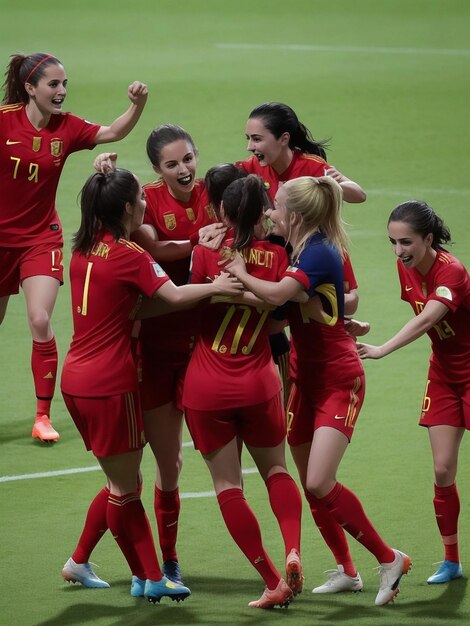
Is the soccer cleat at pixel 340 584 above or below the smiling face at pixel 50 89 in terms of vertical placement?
below

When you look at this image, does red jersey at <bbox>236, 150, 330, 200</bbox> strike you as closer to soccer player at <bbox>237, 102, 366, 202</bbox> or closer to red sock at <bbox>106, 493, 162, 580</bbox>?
soccer player at <bbox>237, 102, 366, 202</bbox>

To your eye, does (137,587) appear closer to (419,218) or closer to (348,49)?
(419,218)

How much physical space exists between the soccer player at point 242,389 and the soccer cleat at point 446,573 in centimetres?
75

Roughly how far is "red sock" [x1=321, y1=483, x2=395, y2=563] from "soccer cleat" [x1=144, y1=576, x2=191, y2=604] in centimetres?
70

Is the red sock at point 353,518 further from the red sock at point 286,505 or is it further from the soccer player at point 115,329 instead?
the soccer player at point 115,329

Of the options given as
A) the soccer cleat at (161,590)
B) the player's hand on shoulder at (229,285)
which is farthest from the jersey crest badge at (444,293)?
the soccer cleat at (161,590)

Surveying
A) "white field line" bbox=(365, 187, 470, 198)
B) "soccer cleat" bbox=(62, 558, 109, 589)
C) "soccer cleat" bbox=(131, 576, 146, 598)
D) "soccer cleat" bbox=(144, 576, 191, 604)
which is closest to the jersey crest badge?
"soccer cleat" bbox=(144, 576, 191, 604)

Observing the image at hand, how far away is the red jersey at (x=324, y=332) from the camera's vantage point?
224 inches

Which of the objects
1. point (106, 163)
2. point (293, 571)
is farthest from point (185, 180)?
point (293, 571)

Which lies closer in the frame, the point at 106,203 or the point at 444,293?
the point at 106,203

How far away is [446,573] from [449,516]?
0.82ft

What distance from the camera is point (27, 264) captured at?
8.10 meters

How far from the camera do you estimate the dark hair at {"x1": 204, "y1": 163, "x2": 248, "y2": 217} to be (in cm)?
585

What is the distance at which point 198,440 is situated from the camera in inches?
226
